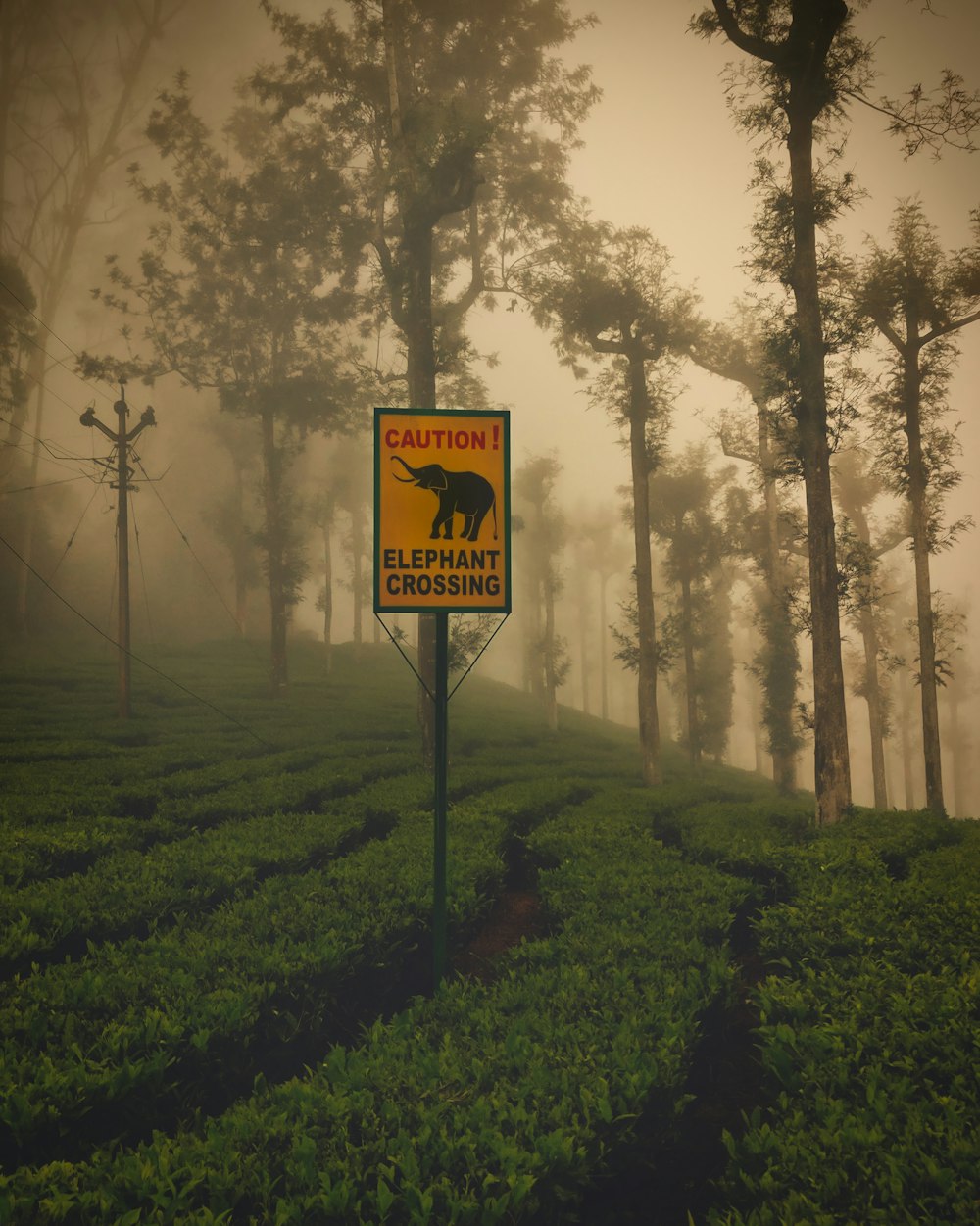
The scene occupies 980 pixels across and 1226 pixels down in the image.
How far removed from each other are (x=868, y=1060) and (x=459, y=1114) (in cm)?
282

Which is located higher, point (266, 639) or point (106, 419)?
point (106, 419)

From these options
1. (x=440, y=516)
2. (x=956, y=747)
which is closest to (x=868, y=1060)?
(x=440, y=516)

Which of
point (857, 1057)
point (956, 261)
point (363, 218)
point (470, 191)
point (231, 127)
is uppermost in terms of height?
point (231, 127)

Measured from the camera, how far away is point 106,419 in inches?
2256

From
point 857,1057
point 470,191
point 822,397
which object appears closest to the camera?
point 857,1057

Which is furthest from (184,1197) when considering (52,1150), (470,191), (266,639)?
(266,639)

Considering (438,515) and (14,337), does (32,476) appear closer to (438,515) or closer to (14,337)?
(14,337)

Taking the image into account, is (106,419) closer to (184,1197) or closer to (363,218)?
(363,218)

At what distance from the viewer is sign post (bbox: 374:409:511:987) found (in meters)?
6.04

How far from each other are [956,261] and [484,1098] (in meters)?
20.8

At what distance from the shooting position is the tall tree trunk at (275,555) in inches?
1088

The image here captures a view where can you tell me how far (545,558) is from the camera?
40031 mm

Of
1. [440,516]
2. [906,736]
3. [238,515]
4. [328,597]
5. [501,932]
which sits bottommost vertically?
[906,736]

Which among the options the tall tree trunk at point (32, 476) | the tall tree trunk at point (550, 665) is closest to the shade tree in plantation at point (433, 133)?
the tall tree trunk at point (550, 665)
